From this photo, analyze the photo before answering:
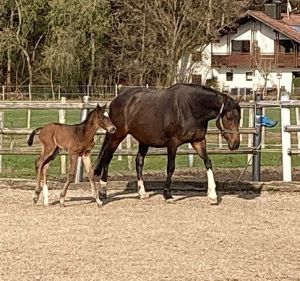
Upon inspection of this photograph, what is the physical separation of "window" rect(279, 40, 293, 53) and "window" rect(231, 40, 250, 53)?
2547 mm

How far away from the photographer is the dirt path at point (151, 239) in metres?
6.66

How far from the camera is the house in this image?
6006 centimetres

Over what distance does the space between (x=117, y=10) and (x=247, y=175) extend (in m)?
37.9

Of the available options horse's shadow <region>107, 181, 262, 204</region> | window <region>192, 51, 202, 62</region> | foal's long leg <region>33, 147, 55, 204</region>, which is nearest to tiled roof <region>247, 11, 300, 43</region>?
window <region>192, 51, 202, 62</region>

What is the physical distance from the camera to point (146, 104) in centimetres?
1136

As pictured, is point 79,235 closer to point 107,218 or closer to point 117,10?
point 107,218

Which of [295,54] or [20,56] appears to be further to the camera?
[295,54]

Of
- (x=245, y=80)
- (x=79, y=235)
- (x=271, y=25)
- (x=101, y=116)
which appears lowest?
(x=79, y=235)

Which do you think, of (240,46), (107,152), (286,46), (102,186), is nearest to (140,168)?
(107,152)

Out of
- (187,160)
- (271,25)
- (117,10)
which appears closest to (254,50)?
(271,25)

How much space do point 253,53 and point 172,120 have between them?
1995 inches

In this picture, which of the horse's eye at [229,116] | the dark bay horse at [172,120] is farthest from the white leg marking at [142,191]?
the horse's eye at [229,116]

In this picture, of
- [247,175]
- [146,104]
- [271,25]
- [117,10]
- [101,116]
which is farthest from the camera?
[271,25]

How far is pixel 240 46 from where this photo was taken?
63.5 metres
